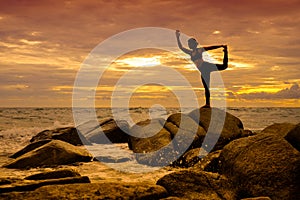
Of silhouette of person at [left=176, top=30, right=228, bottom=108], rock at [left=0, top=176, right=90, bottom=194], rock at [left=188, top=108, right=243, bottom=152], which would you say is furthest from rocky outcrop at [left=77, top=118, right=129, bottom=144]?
rock at [left=0, top=176, right=90, bottom=194]

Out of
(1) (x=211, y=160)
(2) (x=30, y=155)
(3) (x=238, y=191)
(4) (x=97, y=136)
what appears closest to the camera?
(3) (x=238, y=191)

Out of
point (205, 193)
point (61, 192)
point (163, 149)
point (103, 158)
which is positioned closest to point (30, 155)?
point (103, 158)

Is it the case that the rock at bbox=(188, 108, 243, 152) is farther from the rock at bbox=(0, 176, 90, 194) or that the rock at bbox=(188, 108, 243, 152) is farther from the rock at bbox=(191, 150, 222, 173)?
the rock at bbox=(0, 176, 90, 194)

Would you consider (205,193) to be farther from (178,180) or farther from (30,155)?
(30,155)

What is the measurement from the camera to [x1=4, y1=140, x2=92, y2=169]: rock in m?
9.42

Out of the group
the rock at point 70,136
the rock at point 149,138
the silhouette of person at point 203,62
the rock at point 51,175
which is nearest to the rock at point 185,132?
the rock at point 149,138

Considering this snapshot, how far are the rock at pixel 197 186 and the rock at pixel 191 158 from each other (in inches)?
122

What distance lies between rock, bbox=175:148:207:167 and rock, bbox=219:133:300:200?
2.32 meters

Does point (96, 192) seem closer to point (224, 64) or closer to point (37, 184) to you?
point (37, 184)

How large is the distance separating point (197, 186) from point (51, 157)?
548 cm

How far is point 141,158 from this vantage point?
10.1 m

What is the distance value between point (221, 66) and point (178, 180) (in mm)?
7155

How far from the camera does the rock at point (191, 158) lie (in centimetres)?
919

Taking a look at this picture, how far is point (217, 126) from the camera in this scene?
11359 millimetres
